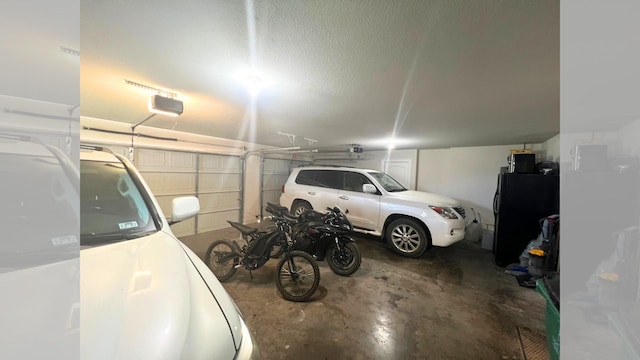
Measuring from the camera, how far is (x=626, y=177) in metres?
0.50

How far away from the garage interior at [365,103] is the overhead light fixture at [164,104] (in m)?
0.07

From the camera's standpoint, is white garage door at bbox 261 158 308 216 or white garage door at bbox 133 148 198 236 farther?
white garage door at bbox 261 158 308 216

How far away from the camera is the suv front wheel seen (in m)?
3.96

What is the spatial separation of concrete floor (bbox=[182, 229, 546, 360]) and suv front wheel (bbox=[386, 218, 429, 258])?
0.42 metres

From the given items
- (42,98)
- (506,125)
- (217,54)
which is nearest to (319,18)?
(217,54)

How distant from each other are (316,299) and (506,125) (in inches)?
146

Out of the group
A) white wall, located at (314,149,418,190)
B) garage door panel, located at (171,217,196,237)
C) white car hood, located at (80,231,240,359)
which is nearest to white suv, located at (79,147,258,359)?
white car hood, located at (80,231,240,359)

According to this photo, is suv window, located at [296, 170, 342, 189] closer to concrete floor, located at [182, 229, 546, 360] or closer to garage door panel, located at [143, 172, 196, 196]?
concrete floor, located at [182, 229, 546, 360]

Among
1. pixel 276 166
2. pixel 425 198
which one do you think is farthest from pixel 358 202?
pixel 276 166

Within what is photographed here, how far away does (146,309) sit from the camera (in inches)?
27.4

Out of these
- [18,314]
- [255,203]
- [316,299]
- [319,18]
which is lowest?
[316,299]

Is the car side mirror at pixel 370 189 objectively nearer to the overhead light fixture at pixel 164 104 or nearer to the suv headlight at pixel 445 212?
the suv headlight at pixel 445 212

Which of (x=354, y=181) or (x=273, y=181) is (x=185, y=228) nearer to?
(x=273, y=181)

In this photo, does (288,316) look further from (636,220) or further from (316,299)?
(636,220)
